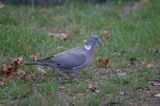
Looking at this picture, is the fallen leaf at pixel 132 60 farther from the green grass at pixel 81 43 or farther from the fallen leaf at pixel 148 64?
the fallen leaf at pixel 148 64

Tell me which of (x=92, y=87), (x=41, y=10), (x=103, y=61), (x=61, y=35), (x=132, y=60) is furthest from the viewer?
(x=41, y=10)

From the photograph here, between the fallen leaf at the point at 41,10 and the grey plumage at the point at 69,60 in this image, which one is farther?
the fallen leaf at the point at 41,10

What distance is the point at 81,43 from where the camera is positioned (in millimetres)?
9461

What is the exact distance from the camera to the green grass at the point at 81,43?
6.64 metres

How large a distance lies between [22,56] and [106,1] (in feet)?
16.8

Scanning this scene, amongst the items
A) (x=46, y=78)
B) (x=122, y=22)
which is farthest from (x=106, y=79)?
(x=122, y=22)

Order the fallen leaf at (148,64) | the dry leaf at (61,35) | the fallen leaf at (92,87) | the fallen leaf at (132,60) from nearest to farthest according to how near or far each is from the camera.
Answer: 1. the fallen leaf at (92,87)
2. the fallen leaf at (148,64)
3. the fallen leaf at (132,60)
4. the dry leaf at (61,35)

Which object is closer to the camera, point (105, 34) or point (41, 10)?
point (105, 34)

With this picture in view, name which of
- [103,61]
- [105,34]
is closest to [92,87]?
[103,61]

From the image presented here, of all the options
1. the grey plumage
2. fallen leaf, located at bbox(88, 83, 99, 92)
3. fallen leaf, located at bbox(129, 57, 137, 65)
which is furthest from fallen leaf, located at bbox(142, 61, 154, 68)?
fallen leaf, located at bbox(88, 83, 99, 92)

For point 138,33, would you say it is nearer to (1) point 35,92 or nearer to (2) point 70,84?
(2) point 70,84

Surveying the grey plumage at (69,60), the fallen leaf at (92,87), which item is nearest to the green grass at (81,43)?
the fallen leaf at (92,87)

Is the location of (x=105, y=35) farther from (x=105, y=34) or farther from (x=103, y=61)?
(x=103, y=61)

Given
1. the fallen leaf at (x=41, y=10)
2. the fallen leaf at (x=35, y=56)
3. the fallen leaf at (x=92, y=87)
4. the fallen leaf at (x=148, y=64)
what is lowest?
the fallen leaf at (x=92, y=87)
